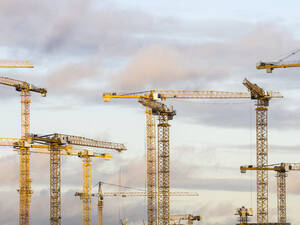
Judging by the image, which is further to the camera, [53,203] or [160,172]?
[160,172]

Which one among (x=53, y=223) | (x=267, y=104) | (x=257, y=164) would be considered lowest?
(x=53, y=223)

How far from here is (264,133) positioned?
7470 inches

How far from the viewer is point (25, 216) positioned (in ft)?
638

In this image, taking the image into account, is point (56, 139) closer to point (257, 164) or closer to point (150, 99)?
point (150, 99)

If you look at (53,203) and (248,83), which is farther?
(248,83)

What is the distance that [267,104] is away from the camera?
7539 inches

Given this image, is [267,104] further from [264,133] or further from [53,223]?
[53,223]

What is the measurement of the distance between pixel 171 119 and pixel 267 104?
838 inches

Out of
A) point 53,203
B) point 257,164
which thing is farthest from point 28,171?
point 257,164

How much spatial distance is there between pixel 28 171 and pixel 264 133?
53.9m

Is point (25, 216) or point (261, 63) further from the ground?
point (261, 63)

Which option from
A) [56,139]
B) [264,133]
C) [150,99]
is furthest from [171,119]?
[56,139]

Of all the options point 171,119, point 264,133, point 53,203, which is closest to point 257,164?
point 264,133

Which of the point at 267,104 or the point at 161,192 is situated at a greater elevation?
the point at 267,104
